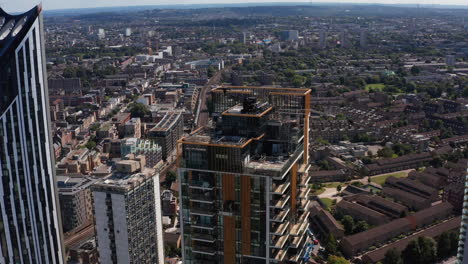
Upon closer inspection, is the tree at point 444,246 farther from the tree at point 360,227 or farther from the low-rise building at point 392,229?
the tree at point 360,227

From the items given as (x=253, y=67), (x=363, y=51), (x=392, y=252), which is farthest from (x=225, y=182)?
(x=363, y=51)

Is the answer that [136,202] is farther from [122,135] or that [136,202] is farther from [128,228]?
[122,135]

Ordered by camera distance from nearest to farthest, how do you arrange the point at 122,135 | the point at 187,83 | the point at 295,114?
the point at 295,114
the point at 122,135
the point at 187,83

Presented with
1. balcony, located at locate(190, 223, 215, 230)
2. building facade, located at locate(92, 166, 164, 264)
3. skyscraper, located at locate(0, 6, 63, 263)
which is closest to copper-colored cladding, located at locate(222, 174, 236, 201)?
balcony, located at locate(190, 223, 215, 230)

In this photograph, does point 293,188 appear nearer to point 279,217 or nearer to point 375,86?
point 279,217

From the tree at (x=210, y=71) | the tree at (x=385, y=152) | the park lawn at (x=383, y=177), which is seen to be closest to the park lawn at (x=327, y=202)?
the park lawn at (x=383, y=177)

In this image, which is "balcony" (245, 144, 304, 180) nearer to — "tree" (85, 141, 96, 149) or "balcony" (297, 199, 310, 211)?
"balcony" (297, 199, 310, 211)

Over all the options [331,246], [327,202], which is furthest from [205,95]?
[331,246]
